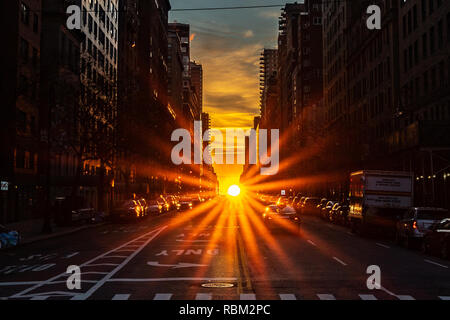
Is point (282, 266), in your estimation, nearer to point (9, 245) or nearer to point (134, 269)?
point (134, 269)

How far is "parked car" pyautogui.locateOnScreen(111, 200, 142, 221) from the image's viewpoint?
4788 cm

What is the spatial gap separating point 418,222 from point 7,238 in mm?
17248

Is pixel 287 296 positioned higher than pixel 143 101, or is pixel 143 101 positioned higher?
pixel 143 101

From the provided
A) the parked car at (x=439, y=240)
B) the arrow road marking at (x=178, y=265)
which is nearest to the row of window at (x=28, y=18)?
the arrow road marking at (x=178, y=265)

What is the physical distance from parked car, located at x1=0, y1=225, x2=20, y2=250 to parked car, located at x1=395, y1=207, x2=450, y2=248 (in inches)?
664

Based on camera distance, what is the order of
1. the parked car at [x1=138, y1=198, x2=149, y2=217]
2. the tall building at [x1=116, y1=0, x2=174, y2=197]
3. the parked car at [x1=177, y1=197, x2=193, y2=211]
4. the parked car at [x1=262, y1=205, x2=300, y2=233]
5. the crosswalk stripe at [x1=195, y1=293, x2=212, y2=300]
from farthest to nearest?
the parked car at [x1=177, y1=197, x2=193, y2=211] → the tall building at [x1=116, y1=0, x2=174, y2=197] → the parked car at [x1=138, y1=198, x2=149, y2=217] → the parked car at [x1=262, y1=205, x2=300, y2=233] → the crosswalk stripe at [x1=195, y1=293, x2=212, y2=300]

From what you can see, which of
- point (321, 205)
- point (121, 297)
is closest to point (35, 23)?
point (321, 205)

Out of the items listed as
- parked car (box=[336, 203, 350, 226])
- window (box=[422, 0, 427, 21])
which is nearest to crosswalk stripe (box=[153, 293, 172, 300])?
parked car (box=[336, 203, 350, 226])

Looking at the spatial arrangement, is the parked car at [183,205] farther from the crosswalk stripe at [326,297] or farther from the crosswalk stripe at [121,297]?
the crosswalk stripe at [326,297]

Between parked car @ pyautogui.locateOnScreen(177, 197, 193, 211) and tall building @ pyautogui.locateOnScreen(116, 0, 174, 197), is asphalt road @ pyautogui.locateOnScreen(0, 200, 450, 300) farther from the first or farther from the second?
parked car @ pyautogui.locateOnScreen(177, 197, 193, 211)

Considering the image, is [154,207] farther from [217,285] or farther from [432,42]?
[217,285]

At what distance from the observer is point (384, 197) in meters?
32.3

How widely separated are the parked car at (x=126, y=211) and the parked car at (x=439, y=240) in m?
28.3

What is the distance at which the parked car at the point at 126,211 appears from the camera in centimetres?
4788
